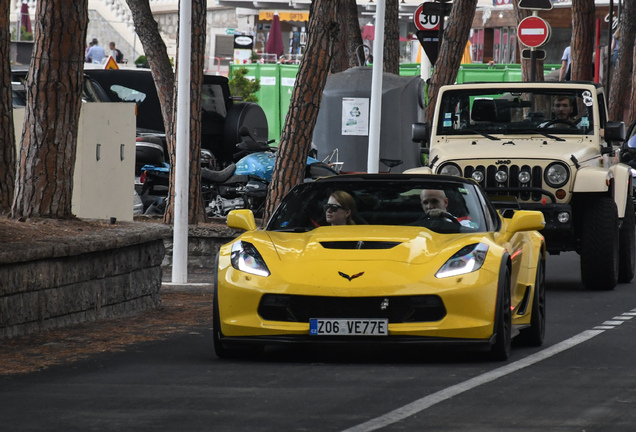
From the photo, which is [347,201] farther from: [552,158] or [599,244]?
[599,244]

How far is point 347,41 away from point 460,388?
2468 cm

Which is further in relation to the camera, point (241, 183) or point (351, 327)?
point (241, 183)

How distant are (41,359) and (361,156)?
19406 mm

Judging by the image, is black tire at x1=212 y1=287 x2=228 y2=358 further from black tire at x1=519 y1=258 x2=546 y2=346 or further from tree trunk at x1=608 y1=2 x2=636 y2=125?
tree trunk at x1=608 y1=2 x2=636 y2=125

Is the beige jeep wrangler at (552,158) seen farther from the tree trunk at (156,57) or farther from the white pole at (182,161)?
the tree trunk at (156,57)

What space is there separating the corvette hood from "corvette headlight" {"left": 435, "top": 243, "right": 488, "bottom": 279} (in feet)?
0.15

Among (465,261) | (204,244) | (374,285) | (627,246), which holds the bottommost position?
(204,244)

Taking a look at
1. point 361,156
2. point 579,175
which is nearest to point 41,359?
point 579,175

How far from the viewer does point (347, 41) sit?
108 feet

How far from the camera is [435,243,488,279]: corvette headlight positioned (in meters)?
9.87

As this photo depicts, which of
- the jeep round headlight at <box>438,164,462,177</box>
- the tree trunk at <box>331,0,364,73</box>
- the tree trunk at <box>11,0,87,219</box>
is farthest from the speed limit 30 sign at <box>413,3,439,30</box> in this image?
the tree trunk at <box>11,0,87,219</box>

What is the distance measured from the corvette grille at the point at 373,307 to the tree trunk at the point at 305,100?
916 centimetres

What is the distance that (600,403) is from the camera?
8.30m

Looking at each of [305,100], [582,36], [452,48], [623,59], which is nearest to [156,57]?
[305,100]
